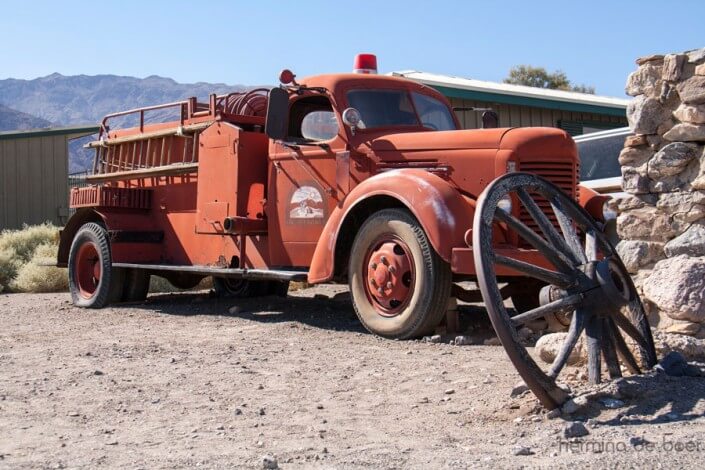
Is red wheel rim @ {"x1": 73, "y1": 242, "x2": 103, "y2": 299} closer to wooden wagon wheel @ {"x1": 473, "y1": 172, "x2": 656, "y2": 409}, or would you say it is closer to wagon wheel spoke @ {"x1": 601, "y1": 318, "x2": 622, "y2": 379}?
wooden wagon wheel @ {"x1": 473, "y1": 172, "x2": 656, "y2": 409}

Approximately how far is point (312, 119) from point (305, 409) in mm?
4205

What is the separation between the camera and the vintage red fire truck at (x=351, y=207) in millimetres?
5438

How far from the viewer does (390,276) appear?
714 cm

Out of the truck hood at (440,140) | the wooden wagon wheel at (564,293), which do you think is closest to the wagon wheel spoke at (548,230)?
the wooden wagon wheel at (564,293)

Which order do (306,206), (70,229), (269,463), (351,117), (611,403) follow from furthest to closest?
(70,229) → (306,206) → (351,117) → (611,403) → (269,463)

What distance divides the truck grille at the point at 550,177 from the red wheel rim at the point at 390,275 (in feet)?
3.06

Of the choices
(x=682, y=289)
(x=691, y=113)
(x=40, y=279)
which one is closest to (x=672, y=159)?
(x=691, y=113)

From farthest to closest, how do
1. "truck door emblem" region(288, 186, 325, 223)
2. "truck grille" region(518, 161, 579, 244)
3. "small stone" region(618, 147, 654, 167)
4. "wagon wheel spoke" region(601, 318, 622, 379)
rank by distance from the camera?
"truck door emblem" region(288, 186, 325, 223) → "truck grille" region(518, 161, 579, 244) → "small stone" region(618, 147, 654, 167) → "wagon wheel spoke" region(601, 318, 622, 379)

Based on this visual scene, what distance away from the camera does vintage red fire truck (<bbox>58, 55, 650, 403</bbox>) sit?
5.44 metres

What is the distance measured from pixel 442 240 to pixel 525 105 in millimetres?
9693

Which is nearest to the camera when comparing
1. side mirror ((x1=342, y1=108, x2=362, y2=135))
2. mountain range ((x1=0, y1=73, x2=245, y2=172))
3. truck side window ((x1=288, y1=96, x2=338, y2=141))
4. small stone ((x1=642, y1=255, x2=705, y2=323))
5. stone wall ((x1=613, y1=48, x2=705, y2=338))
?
small stone ((x1=642, y1=255, x2=705, y2=323))

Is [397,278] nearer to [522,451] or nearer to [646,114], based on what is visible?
[646,114]

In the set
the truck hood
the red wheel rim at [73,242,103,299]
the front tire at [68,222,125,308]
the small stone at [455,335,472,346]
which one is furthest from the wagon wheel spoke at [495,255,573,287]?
the red wheel rim at [73,242,103,299]

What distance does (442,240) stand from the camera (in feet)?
21.7
